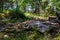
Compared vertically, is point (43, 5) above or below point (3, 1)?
below

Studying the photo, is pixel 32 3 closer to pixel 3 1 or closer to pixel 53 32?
pixel 3 1

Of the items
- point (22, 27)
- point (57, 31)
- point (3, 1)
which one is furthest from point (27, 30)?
point (3, 1)

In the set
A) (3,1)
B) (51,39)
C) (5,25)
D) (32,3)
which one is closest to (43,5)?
(32,3)

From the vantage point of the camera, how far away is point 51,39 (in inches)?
226

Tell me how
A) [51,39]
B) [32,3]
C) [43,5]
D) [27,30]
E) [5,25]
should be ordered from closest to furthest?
[51,39], [27,30], [5,25], [32,3], [43,5]

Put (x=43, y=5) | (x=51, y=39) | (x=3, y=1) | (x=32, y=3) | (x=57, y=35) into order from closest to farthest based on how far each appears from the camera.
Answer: (x=51, y=39) < (x=57, y=35) < (x=3, y=1) < (x=32, y=3) < (x=43, y=5)

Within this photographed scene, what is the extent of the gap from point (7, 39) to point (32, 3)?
43.3 feet

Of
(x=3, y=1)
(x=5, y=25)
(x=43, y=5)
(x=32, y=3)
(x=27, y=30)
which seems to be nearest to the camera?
(x=27, y=30)

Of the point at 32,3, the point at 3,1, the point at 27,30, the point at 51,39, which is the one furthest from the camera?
the point at 32,3

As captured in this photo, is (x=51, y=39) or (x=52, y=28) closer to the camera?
(x=51, y=39)

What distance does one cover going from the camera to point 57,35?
617cm

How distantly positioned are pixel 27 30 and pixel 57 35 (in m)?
1.11

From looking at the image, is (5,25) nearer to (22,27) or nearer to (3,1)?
(22,27)

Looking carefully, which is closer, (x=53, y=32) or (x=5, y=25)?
(x=53, y=32)
